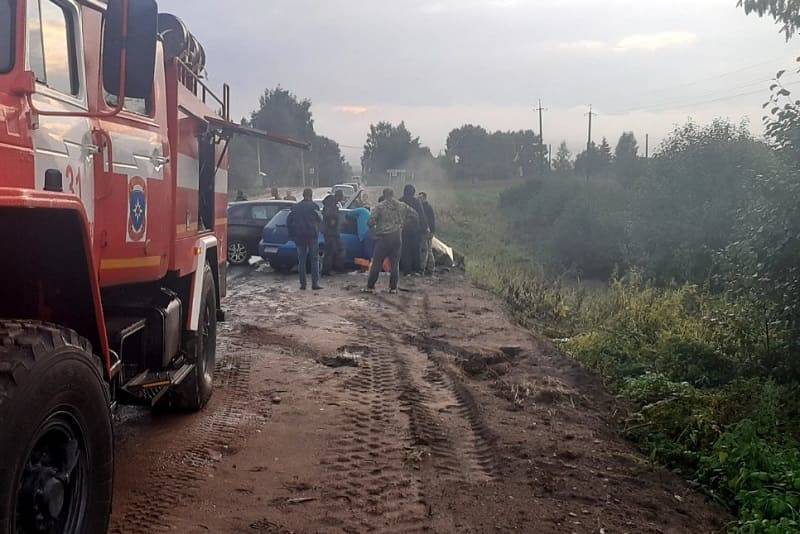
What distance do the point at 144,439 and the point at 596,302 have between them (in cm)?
905

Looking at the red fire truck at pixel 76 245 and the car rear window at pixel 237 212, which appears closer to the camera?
the red fire truck at pixel 76 245

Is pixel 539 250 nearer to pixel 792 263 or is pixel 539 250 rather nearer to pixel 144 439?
pixel 792 263

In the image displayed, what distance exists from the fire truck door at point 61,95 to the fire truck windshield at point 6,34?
0.09 metres

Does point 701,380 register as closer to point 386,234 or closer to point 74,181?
point 74,181

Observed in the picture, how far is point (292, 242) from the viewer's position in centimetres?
1622

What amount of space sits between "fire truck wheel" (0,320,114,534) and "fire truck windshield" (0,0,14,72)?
3.16ft

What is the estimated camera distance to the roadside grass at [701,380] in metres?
4.85

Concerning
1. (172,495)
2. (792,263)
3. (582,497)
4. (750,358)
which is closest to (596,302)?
(750,358)

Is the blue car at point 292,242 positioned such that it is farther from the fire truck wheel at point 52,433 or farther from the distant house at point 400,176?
the distant house at point 400,176

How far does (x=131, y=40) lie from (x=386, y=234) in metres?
10.3

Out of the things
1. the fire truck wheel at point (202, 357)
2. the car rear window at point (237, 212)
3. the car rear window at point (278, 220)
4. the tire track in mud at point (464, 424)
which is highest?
the car rear window at point (237, 212)

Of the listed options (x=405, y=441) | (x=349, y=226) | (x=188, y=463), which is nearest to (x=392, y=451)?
(x=405, y=441)

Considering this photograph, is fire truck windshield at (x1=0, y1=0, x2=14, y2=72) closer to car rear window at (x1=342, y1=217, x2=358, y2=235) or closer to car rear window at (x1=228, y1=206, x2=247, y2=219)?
car rear window at (x1=342, y1=217, x2=358, y2=235)

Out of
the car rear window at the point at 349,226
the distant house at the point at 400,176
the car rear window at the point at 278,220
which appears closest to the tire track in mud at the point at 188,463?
the car rear window at the point at 278,220
